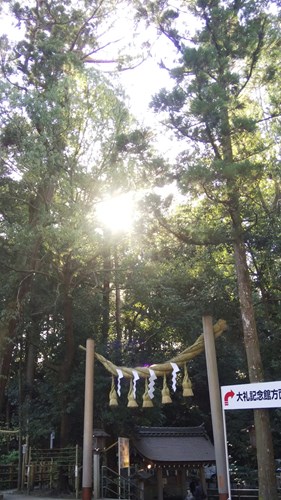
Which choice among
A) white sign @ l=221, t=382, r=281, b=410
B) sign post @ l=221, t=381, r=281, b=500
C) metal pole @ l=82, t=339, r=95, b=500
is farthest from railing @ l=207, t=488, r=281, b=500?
white sign @ l=221, t=382, r=281, b=410

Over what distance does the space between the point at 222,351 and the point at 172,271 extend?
5.71 meters

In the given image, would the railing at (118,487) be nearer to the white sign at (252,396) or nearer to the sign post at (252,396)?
the sign post at (252,396)

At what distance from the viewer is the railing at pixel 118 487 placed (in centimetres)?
1377

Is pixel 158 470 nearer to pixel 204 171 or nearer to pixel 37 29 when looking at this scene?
pixel 204 171

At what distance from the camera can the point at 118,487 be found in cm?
1377

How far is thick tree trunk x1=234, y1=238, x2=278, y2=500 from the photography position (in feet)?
28.5

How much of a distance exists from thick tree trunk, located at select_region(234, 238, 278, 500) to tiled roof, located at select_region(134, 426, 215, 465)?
7.95 m

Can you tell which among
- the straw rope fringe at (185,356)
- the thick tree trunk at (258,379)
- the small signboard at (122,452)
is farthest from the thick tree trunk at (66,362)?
the thick tree trunk at (258,379)

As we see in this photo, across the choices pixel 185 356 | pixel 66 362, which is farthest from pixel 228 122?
pixel 66 362

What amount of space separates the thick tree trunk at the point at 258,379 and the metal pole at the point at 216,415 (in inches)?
47.7

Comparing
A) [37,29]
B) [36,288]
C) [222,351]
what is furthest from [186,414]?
[37,29]

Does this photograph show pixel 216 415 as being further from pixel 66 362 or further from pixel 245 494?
pixel 245 494

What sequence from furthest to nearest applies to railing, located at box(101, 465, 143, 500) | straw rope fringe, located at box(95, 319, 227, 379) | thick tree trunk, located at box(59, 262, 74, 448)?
thick tree trunk, located at box(59, 262, 74, 448), railing, located at box(101, 465, 143, 500), straw rope fringe, located at box(95, 319, 227, 379)

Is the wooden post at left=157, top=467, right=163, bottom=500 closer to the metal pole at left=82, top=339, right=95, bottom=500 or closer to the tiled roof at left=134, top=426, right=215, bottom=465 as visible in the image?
the tiled roof at left=134, top=426, right=215, bottom=465
